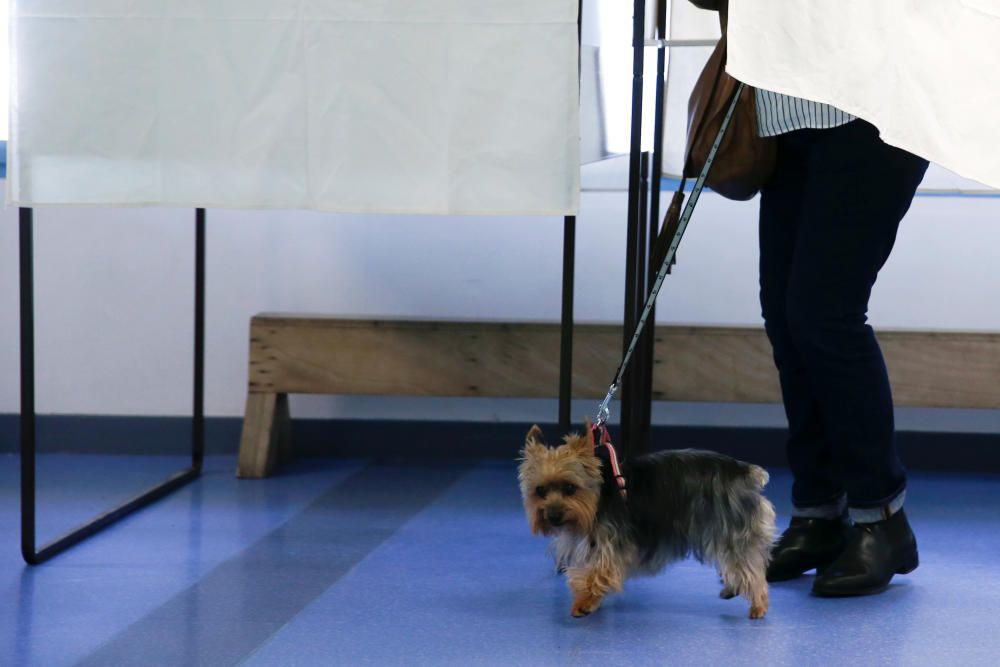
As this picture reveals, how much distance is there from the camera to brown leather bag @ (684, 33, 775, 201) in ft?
6.02

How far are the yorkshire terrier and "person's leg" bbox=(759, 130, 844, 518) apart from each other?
216 millimetres

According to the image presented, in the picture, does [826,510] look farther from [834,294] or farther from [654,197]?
[654,197]

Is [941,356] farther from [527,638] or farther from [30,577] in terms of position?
[30,577]

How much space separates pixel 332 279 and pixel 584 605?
4.91 ft

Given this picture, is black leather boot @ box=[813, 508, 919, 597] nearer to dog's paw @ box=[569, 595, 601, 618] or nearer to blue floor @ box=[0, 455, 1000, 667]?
blue floor @ box=[0, 455, 1000, 667]

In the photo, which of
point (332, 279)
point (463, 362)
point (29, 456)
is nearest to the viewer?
point (29, 456)

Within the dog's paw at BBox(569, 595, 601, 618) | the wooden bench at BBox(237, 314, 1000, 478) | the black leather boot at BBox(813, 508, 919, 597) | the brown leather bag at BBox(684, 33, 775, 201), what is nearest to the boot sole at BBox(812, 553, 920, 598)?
the black leather boot at BBox(813, 508, 919, 597)

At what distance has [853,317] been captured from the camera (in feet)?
6.04

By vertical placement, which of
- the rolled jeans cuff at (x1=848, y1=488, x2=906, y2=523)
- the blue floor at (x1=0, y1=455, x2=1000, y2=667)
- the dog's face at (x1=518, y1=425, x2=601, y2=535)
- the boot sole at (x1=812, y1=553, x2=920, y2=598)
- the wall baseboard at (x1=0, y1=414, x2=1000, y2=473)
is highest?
the dog's face at (x1=518, y1=425, x2=601, y2=535)

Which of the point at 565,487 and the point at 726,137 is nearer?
the point at 565,487

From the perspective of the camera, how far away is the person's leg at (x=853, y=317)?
177 cm

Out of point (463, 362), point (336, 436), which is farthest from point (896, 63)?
point (336, 436)

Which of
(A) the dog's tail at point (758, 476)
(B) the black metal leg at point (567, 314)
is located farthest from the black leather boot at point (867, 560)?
(B) the black metal leg at point (567, 314)

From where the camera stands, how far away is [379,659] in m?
1.64
